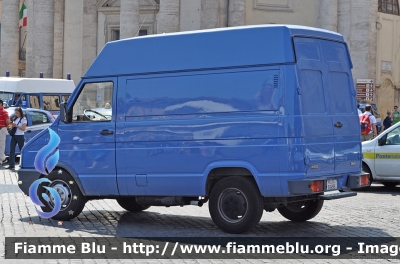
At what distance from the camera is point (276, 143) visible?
10234 mm

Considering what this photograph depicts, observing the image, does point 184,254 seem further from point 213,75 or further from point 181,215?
point 181,215

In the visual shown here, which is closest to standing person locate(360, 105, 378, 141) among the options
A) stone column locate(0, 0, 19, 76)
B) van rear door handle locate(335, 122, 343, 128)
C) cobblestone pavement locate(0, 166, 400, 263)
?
cobblestone pavement locate(0, 166, 400, 263)

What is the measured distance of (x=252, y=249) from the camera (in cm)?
942

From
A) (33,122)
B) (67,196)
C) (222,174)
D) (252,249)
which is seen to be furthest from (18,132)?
(252,249)

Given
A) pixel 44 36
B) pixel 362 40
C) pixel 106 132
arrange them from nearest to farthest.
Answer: pixel 106 132, pixel 362 40, pixel 44 36

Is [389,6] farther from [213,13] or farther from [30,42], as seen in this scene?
[30,42]

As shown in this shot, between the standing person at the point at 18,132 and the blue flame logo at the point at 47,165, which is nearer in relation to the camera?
the blue flame logo at the point at 47,165

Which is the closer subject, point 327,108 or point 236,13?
point 327,108

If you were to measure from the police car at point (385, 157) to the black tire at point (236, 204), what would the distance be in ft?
23.0

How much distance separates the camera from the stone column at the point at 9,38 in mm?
43688

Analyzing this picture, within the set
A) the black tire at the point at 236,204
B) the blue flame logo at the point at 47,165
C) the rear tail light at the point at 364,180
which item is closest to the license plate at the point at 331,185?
the rear tail light at the point at 364,180

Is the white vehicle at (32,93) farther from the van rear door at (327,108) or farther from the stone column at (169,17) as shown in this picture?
the van rear door at (327,108)

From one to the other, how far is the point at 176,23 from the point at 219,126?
89.2 feet

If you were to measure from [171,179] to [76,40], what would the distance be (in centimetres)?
3294
